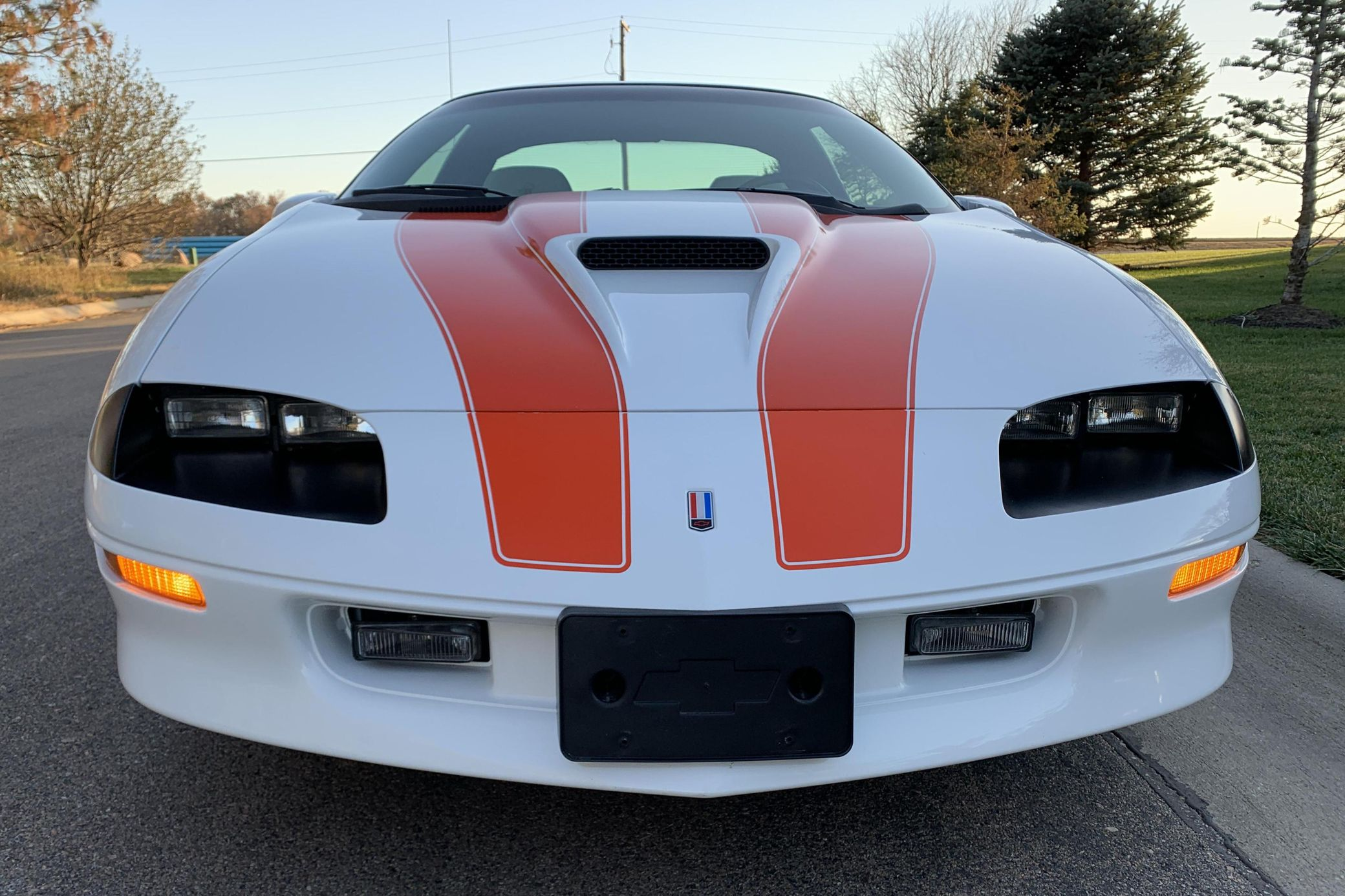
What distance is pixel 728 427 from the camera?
1356 mm

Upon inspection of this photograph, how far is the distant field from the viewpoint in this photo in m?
16.5

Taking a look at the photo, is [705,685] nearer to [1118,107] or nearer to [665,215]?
[665,215]

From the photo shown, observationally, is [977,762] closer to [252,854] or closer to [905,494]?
[905,494]

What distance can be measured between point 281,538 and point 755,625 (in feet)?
2.22

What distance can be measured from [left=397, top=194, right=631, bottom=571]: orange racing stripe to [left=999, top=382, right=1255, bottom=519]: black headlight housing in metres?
0.60

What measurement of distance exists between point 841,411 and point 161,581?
1057 millimetres

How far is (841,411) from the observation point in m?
1.39

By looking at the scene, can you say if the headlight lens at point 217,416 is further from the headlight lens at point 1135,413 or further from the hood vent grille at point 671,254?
the headlight lens at point 1135,413

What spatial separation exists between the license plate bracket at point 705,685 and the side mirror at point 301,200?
5.34 feet

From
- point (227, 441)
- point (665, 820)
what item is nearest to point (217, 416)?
point (227, 441)

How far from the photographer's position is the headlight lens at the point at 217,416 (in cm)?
146

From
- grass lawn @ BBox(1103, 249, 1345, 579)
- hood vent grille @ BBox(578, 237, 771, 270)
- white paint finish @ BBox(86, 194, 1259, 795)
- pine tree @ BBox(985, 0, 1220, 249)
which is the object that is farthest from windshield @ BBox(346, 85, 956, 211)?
pine tree @ BBox(985, 0, 1220, 249)

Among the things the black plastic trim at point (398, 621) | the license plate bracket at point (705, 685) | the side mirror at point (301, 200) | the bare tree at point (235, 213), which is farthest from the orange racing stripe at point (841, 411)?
the bare tree at point (235, 213)

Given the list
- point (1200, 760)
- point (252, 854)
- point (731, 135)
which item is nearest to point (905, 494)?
point (1200, 760)
